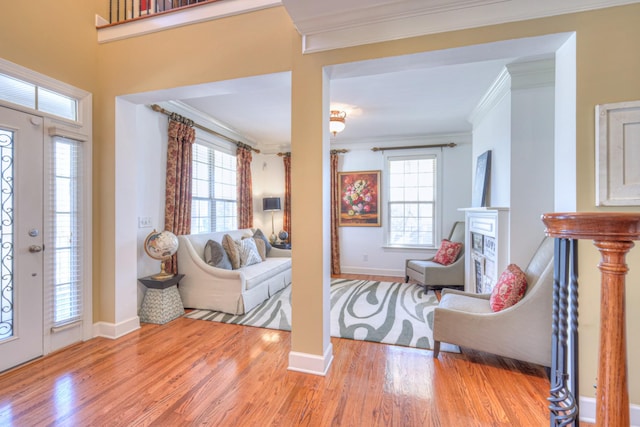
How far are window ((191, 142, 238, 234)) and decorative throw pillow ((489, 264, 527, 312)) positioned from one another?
380cm

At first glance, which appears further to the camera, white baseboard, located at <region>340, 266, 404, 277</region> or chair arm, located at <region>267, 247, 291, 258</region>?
white baseboard, located at <region>340, 266, 404, 277</region>

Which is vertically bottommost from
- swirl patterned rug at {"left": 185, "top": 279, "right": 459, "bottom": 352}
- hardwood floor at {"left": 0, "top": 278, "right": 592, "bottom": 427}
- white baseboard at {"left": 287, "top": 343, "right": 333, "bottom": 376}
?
hardwood floor at {"left": 0, "top": 278, "right": 592, "bottom": 427}

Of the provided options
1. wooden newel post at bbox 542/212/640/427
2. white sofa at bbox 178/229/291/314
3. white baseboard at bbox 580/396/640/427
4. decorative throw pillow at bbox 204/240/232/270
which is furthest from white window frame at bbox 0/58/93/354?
white baseboard at bbox 580/396/640/427

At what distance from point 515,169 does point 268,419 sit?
2920mm

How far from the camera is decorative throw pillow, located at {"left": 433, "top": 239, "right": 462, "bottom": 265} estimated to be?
4441 millimetres

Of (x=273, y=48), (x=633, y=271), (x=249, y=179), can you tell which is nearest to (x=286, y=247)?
(x=249, y=179)

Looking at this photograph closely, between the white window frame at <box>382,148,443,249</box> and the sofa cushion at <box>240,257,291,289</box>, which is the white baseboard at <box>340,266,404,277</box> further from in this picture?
the sofa cushion at <box>240,257,291,289</box>

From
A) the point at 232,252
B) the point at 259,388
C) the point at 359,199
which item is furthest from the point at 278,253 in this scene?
the point at 259,388

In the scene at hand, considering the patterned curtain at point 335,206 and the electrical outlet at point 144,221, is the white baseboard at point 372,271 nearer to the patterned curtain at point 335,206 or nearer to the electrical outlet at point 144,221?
the patterned curtain at point 335,206

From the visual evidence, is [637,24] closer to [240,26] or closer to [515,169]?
[515,169]

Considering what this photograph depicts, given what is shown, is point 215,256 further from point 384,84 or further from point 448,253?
point 448,253

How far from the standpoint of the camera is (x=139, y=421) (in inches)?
65.6

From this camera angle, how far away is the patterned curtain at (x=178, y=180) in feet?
11.8

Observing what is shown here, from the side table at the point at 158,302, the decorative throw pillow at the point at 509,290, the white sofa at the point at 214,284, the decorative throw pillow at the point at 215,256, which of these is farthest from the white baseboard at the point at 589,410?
the side table at the point at 158,302
